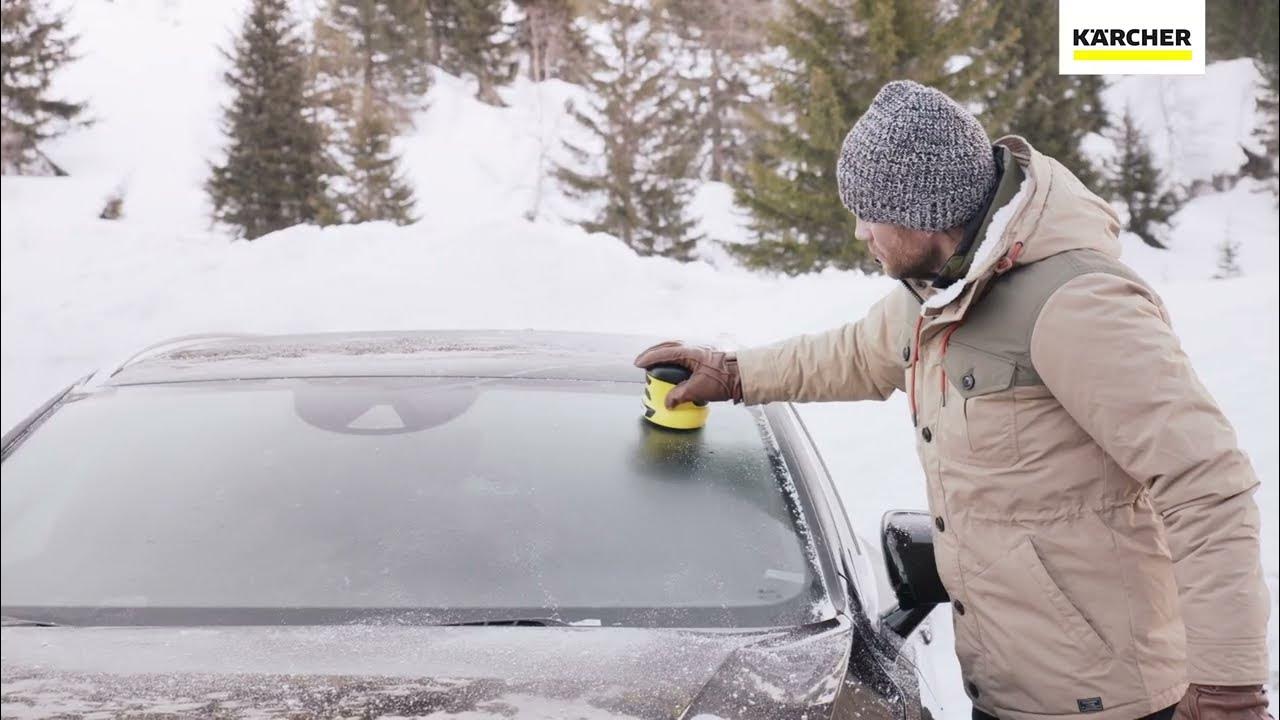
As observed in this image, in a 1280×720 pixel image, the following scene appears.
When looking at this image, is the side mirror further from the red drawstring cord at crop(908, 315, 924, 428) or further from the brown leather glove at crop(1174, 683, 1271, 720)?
the brown leather glove at crop(1174, 683, 1271, 720)

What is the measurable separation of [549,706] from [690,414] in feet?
3.27

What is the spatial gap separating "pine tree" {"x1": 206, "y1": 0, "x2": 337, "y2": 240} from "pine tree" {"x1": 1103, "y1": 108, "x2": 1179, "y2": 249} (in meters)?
21.5

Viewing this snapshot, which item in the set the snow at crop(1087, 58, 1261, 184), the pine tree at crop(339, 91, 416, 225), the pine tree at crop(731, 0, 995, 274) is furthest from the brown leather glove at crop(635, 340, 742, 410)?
the snow at crop(1087, 58, 1261, 184)

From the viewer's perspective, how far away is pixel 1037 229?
1.73 m

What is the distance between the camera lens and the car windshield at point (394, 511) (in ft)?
5.30

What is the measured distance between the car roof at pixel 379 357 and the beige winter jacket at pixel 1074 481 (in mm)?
820

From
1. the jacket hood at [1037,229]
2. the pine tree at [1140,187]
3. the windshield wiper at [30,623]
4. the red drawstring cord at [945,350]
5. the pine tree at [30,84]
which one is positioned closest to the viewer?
the windshield wiper at [30,623]

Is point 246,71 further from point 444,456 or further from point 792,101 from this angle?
point 444,456

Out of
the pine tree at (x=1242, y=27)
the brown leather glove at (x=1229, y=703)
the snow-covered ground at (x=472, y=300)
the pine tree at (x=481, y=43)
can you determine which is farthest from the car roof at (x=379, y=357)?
the pine tree at (x=481, y=43)

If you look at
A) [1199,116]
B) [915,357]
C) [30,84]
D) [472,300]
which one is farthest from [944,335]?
[1199,116]

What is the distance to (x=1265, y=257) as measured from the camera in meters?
28.5

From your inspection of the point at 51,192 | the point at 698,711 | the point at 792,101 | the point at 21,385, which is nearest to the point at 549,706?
the point at 698,711

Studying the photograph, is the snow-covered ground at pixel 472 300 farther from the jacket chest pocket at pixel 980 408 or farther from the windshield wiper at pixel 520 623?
the windshield wiper at pixel 520 623

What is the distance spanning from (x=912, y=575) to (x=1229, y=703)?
0.56 metres
